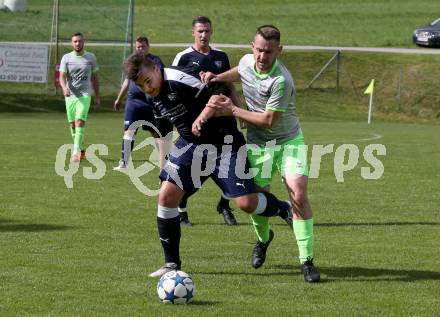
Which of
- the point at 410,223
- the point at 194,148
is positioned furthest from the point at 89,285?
the point at 410,223

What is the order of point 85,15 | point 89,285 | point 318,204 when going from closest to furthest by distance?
point 89,285
point 318,204
point 85,15

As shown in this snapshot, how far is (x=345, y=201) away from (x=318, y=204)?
1.65 ft

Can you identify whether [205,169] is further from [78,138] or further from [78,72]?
[78,72]

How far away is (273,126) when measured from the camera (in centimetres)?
850

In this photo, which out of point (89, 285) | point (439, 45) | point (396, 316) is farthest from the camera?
point (439, 45)

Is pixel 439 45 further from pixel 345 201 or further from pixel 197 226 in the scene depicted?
pixel 197 226

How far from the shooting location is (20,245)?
10008 mm

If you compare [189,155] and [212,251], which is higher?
[189,155]

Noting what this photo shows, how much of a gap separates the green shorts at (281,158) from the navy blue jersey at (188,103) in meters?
0.33

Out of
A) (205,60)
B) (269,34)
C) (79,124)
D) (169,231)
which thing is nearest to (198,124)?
(269,34)

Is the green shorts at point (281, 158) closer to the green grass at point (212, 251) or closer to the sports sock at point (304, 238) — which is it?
the sports sock at point (304, 238)

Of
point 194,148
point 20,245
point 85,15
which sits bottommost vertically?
point 20,245

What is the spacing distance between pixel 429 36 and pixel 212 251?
121 feet

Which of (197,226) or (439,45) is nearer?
(197,226)
